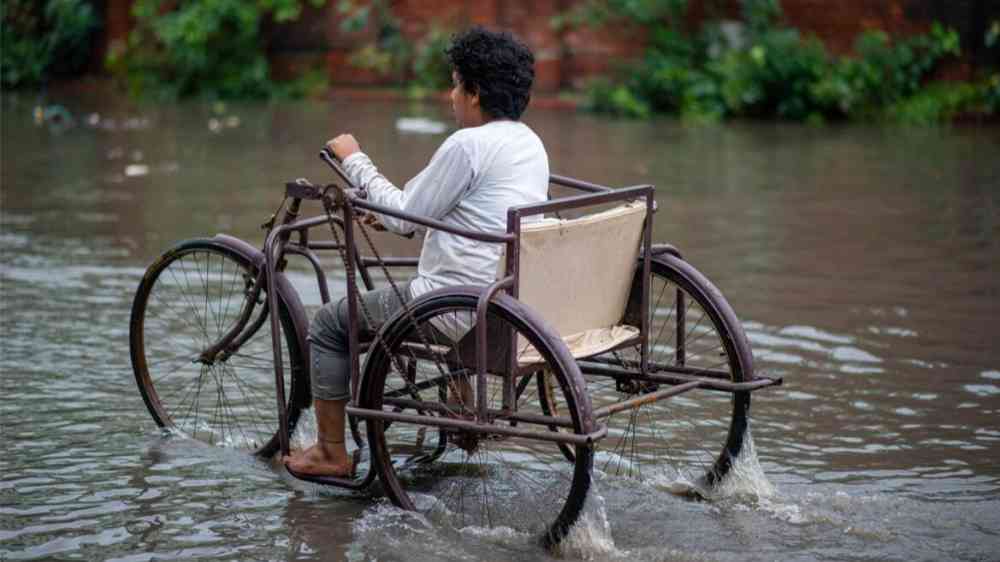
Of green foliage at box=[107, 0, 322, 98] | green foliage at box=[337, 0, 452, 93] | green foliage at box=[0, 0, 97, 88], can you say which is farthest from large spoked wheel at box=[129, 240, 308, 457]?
green foliage at box=[0, 0, 97, 88]

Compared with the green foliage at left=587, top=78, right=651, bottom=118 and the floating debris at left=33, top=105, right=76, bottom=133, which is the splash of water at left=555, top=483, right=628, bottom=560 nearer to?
the floating debris at left=33, top=105, right=76, bottom=133

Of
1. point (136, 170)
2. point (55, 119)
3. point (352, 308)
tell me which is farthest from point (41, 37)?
point (352, 308)

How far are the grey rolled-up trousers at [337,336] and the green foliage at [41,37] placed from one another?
1957 centimetres

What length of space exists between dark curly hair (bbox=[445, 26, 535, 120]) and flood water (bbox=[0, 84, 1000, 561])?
1217 mm

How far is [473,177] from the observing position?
4.41 metres

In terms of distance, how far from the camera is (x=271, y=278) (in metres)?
4.84

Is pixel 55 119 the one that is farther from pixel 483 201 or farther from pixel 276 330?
pixel 483 201

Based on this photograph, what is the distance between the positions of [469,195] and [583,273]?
409 millimetres

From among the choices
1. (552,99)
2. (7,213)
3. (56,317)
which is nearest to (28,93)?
(552,99)

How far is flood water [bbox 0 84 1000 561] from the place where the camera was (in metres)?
4.39

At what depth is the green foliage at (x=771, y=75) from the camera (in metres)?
17.8

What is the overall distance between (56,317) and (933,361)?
4051 mm

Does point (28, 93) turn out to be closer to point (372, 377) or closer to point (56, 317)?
point (56, 317)

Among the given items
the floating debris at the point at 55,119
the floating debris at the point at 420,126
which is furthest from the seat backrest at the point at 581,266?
the floating debris at the point at 55,119
